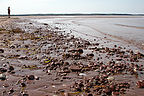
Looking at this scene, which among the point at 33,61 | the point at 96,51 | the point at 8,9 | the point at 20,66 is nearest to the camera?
the point at 20,66

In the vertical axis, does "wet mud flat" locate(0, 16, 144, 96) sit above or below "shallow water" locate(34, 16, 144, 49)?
below

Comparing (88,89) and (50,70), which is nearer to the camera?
(88,89)

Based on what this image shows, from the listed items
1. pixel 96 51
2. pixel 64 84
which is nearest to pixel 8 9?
pixel 96 51

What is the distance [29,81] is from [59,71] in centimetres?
112

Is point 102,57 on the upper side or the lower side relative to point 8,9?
lower

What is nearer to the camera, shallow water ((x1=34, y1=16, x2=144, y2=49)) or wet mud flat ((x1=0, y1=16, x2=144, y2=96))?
wet mud flat ((x1=0, y1=16, x2=144, y2=96))

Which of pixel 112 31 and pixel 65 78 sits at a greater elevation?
pixel 112 31

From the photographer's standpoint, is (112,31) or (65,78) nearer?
(65,78)

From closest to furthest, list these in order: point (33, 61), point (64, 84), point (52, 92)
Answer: point (52, 92), point (64, 84), point (33, 61)

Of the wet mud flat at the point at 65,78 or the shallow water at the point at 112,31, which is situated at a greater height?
the shallow water at the point at 112,31

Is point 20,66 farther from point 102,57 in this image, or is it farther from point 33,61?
point 102,57

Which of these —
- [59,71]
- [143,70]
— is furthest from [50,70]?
[143,70]

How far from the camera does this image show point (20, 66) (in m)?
5.30

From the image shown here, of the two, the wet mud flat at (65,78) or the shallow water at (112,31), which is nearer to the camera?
the wet mud flat at (65,78)
